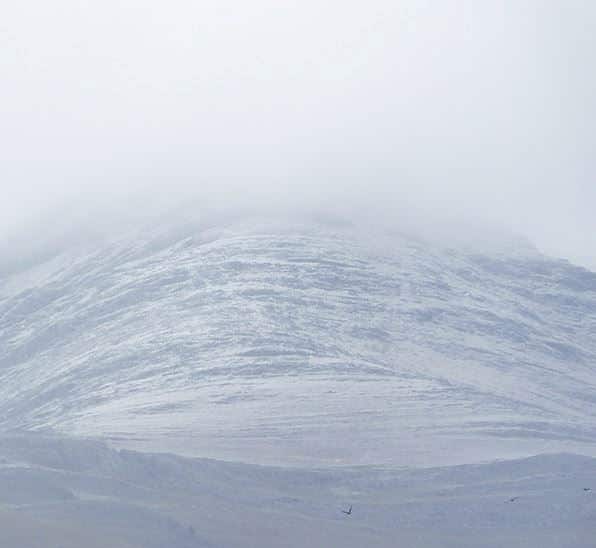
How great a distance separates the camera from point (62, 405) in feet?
140

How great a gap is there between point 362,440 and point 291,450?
8.01ft

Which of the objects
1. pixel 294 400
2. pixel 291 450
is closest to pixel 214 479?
pixel 291 450

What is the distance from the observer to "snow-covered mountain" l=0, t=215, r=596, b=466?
40344 mm

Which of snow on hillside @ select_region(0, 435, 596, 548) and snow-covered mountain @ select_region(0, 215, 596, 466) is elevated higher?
snow-covered mountain @ select_region(0, 215, 596, 466)

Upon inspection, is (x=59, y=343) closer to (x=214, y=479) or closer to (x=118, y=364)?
(x=118, y=364)

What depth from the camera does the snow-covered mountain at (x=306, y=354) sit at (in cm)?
4034

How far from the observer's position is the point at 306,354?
4472 cm

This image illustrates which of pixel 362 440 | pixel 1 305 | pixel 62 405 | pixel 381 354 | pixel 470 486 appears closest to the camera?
pixel 470 486

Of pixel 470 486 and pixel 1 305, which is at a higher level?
pixel 1 305

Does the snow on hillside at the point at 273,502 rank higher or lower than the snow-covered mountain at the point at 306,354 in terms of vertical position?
lower

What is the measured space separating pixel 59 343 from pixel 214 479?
44.8ft

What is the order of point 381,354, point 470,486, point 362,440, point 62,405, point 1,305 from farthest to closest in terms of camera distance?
point 1,305 < point 381,354 < point 62,405 < point 362,440 < point 470,486

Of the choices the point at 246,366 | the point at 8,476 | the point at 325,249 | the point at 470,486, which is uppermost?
the point at 325,249

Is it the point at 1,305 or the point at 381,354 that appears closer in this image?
the point at 381,354
